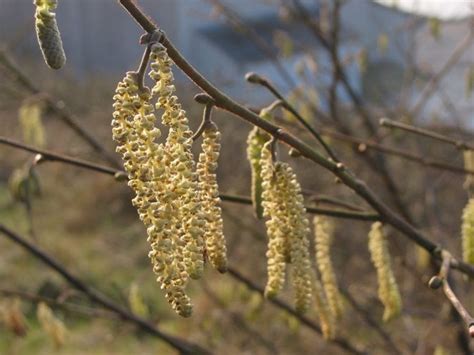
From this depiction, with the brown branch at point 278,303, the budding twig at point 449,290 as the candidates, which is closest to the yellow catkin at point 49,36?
the budding twig at point 449,290

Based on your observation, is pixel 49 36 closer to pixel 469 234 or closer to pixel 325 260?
pixel 325 260

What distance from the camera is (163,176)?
73 cm

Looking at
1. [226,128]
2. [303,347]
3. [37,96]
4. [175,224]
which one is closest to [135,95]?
[175,224]

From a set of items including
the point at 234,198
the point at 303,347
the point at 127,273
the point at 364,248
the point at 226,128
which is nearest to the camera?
the point at 234,198

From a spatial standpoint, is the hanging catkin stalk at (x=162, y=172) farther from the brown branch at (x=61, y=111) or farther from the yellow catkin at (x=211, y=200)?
the brown branch at (x=61, y=111)

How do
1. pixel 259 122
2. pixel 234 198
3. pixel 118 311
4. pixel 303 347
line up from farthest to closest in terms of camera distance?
pixel 303 347, pixel 118 311, pixel 234 198, pixel 259 122

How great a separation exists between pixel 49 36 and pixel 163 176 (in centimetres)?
18

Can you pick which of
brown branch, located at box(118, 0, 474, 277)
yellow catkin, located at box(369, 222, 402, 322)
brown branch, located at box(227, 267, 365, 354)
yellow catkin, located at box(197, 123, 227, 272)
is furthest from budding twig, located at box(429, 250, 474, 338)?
brown branch, located at box(227, 267, 365, 354)

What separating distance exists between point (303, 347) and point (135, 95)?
414cm

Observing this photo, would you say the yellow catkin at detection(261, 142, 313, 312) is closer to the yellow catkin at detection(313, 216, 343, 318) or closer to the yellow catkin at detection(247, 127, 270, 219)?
the yellow catkin at detection(247, 127, 270, 219)

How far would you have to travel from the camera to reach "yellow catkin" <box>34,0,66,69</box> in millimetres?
691

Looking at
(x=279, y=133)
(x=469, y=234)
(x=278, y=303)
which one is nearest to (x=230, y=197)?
(x=279, y=133)

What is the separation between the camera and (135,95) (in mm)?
725

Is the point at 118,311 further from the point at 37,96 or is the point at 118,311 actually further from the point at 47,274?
the point at 47,274
